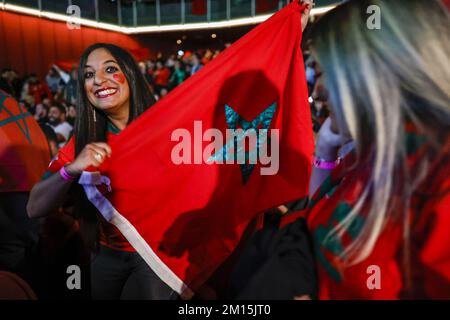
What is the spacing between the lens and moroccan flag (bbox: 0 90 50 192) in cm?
183

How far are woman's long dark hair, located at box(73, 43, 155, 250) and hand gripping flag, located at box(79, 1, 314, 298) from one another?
20 cm

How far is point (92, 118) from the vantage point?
5.32ft

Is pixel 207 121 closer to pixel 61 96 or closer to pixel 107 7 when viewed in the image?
pixel 61 96

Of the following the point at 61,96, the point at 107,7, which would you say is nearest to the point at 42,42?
the point at 107,7

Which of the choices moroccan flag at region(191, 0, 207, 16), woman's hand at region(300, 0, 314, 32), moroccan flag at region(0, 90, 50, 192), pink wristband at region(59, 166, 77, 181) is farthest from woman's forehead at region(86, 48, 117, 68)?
moroccan flag at region(191, 0, 207, 16)

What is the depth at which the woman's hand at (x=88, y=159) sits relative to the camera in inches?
52.9

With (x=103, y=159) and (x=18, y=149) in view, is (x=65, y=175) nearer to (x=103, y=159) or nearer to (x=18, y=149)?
(x=103, y=159)

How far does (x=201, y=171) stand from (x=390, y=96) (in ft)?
2.58

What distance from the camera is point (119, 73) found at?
1.61m

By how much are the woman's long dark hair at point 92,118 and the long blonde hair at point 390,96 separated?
3.32 feet

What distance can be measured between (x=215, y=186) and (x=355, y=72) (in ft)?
2.40

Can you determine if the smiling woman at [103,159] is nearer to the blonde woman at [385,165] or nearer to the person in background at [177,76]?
the blonde woman at [385,165]

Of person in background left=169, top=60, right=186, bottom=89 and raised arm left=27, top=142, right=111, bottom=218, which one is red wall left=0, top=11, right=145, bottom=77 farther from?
raised arm left=27, top=142, right=111, bottom=218

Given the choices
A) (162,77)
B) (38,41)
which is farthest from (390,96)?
(38,41)
